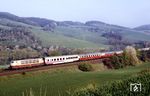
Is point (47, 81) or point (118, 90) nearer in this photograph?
point (118, 90)

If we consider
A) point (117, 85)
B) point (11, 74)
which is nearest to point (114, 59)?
point (11, 74)

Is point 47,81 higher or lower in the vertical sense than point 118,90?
lower

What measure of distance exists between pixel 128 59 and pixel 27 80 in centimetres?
5701

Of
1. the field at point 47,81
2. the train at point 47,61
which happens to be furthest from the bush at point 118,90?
the train at point 47,61

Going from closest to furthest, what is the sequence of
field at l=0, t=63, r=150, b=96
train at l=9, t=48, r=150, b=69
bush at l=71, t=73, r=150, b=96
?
bush at l=71, t=73, r=150, b=96
field at l=0, t=63, r=150, b=96
train at l=9, t=48, r=150, b=69

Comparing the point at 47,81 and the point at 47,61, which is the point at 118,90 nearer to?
the point at 47,81

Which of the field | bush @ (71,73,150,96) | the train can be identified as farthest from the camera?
the train

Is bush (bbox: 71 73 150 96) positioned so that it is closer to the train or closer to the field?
the field

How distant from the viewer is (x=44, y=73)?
6750cm

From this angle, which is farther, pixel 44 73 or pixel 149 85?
pixel 44 73

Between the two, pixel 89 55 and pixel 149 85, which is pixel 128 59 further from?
pixel 149 85

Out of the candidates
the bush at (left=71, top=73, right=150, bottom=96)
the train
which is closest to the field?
the train

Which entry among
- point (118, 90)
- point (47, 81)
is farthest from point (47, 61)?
point (118, 90)

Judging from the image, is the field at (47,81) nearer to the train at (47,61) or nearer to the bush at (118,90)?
the train at (47,61)
